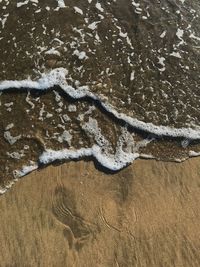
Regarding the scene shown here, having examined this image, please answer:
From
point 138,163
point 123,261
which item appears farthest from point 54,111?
point 123,261

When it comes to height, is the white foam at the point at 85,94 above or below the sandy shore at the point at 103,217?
above

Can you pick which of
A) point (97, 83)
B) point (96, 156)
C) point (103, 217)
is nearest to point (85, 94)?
point (97, 83)

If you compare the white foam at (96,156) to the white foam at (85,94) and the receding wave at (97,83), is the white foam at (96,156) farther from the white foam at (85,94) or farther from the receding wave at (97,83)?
the white foam at (85,94)

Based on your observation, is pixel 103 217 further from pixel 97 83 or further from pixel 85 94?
pixel 97 83

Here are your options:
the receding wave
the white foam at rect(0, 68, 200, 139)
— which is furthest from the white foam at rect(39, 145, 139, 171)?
the white foam at rect(0, 68, 200, 139)

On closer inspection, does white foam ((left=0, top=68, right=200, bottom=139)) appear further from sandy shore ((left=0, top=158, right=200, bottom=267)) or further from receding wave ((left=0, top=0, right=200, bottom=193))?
sandy shore ((left=0, top=158, right=200, bottom=267))

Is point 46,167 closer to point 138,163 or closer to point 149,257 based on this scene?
point 138,163

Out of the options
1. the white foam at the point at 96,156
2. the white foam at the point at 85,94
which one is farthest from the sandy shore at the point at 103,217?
the white foam at the point at 85,94

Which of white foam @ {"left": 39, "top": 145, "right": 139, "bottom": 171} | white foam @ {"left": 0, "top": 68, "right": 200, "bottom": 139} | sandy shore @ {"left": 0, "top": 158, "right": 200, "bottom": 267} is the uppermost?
white foam @ {"left": 0, "top": 68, "right": 200, "bottom": 139}
